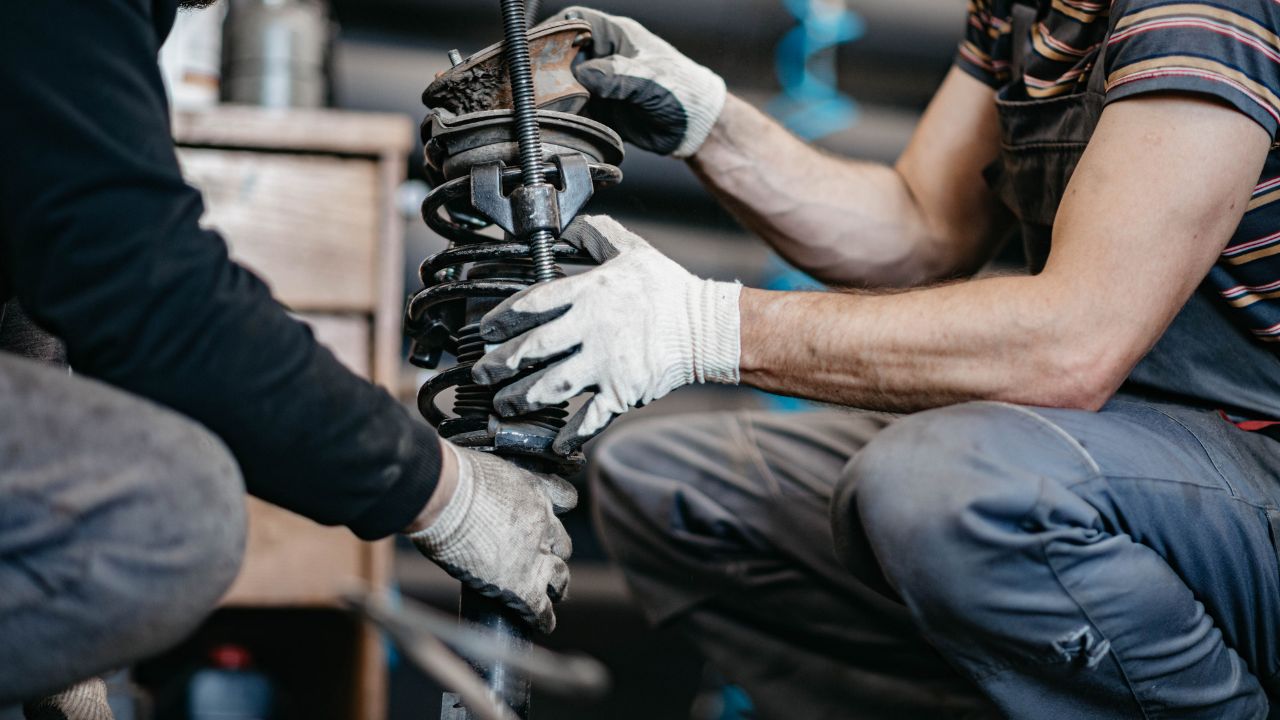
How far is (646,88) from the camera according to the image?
1254 millimetres

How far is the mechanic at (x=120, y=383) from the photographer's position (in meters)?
0.68

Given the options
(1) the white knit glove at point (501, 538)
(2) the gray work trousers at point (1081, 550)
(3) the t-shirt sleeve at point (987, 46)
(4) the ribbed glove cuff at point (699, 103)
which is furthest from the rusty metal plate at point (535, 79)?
(3) the t-shirt sleeve at point (987, 46)

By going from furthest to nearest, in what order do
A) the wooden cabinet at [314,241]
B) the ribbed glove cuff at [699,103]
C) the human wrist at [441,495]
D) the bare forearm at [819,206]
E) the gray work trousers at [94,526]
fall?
the wooden cabinet at [314,241] < the bare forearm at [819,206] < the ribbed glove cuff at [699,103] < the human wrist at [441,495] < the gray work trousers at [94,526]

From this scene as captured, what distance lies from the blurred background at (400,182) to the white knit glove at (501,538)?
67 cm

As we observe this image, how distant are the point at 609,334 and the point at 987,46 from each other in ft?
2.70

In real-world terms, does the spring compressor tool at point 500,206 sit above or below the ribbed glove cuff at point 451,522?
above

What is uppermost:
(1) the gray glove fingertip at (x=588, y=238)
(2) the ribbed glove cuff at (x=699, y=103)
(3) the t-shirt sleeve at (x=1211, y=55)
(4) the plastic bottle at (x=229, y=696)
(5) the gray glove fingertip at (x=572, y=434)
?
(3) the t-shirt sleeve at (x=1211, y=55)

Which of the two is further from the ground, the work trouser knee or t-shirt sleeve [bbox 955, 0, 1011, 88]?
t-shirt sleeve [bbox 955, 0, 1011, 88]

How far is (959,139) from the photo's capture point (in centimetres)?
152

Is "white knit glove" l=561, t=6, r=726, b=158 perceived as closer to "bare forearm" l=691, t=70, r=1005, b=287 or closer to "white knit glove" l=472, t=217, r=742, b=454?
"bare forearm" l=691, t=70, r=1005, b=287

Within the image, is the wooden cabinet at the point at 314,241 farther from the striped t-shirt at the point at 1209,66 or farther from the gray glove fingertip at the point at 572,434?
the striped t-shirt at the point at 1209,66

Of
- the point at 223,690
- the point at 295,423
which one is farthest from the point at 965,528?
the point at 223,690

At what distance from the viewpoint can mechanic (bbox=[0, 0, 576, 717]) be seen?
679 millimetres

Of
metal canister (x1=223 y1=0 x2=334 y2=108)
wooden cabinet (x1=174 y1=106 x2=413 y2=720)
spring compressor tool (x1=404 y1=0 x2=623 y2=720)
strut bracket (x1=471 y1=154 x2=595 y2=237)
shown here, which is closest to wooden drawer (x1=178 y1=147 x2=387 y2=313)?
wooden cabinet (x1=174 y1=106 x2=413 y2=720)
